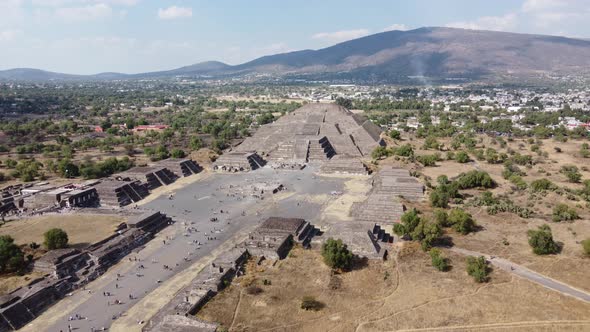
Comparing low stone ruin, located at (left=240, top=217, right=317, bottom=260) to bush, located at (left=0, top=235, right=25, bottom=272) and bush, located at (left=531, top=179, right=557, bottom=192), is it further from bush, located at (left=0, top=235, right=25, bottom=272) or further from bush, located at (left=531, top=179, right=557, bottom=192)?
bush, located at (left=531, top=179, right=557, bottom=192)

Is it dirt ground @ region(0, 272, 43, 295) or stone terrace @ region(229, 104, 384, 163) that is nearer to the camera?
dirt ground @ region(0, 272, 43, 295)

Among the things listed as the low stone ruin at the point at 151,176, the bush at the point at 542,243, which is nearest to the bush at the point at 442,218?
the bush at the point at 542,243

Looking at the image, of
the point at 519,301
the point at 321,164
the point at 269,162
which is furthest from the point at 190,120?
the point at 519,301

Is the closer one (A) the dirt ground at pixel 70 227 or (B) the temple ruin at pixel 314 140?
(A) the dirt ground at pixel 70 227

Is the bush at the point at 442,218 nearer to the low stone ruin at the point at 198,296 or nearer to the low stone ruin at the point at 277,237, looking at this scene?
the low stone ruin at the point at 277,237

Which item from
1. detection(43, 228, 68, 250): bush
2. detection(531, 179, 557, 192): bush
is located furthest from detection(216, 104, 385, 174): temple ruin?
detection(43, 228, 68, 250): bush

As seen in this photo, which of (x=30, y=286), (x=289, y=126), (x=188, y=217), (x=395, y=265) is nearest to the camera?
(x=30, y=286)

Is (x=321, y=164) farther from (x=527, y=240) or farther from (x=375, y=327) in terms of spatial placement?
(x=375, y=327)
